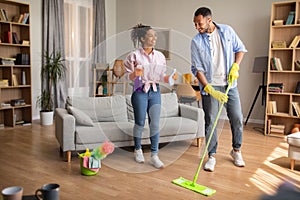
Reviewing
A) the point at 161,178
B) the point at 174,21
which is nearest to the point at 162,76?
the point at 161,178

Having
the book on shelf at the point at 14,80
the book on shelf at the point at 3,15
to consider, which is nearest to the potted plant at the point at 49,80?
the book on shelf at the point at 14,80

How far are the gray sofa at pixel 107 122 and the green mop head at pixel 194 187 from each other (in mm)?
541

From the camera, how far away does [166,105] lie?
2871 millimetres

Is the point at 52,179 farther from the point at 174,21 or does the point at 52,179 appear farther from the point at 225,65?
the point at 174,21

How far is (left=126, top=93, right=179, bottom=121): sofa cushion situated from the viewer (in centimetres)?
273

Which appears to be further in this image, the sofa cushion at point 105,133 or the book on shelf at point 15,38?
the book on shelf at point 15,38

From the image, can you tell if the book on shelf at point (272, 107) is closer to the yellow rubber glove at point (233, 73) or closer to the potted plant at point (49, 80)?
the yellow rubber glove at point (233, 73)

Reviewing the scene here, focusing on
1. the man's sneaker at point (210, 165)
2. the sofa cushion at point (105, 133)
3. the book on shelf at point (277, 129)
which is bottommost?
the man's sneaker at point (210, 165)

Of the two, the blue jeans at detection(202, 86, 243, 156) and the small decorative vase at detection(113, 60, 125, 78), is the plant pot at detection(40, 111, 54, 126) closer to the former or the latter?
the small decorative vase at detection(113, 60, 125, 78)

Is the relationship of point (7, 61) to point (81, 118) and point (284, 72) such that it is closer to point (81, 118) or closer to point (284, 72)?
point (81, 118)

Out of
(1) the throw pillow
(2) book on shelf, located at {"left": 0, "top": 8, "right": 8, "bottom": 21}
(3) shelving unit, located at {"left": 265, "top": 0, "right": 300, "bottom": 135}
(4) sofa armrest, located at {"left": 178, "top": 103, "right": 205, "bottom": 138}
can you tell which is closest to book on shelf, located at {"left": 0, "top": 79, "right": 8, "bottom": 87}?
→ (2) book on shelf, located at {"left": 0, "top": 8, "right": 8, "bottom": 21}

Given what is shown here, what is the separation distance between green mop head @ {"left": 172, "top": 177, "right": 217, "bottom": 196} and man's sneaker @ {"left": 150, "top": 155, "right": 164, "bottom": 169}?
0.33 meters

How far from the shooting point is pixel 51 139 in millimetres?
3980

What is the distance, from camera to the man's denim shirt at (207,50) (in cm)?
249
